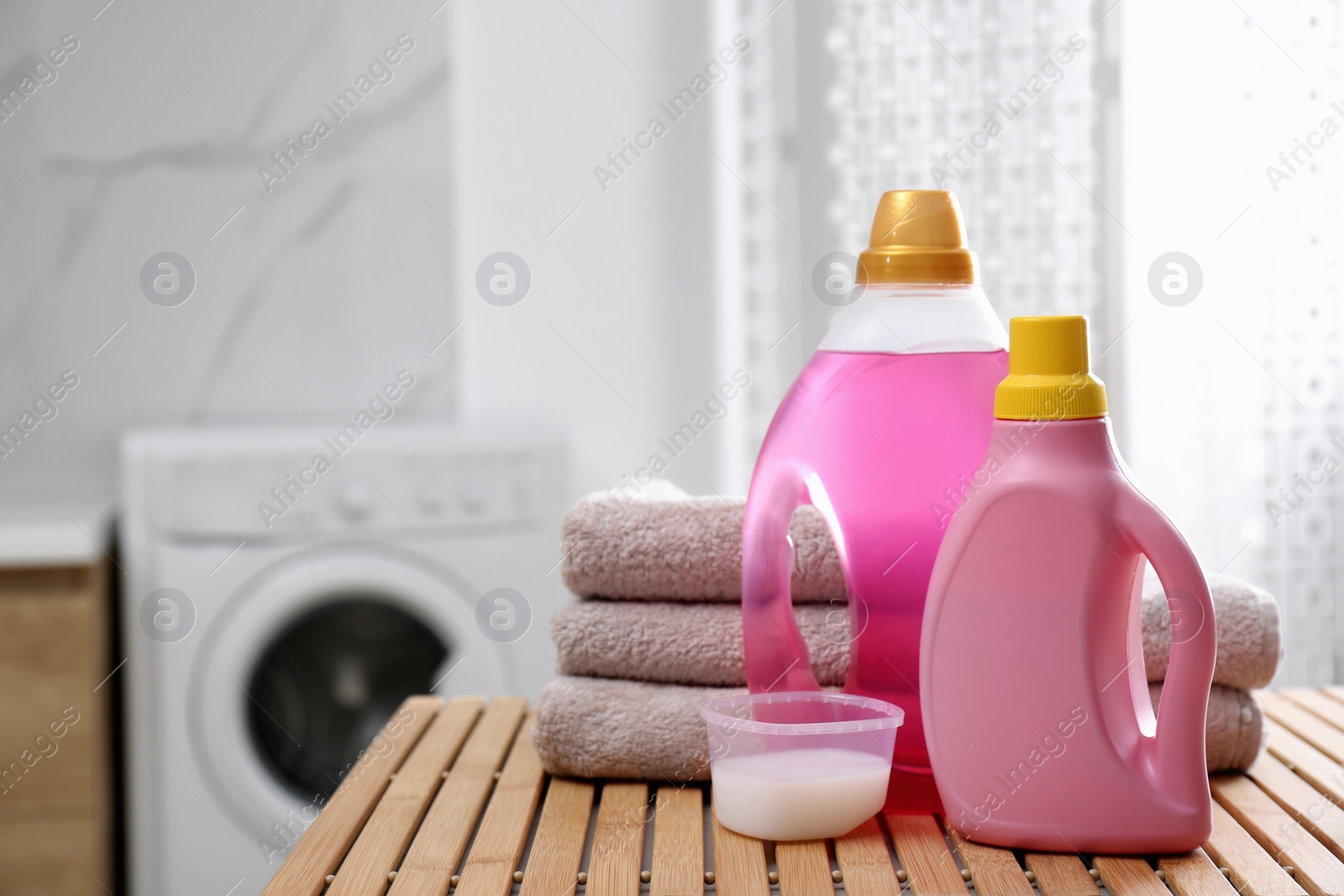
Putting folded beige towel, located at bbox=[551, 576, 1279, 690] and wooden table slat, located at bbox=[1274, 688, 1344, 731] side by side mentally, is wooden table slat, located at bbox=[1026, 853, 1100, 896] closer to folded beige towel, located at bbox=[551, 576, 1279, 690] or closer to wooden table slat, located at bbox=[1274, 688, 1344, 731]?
folded beige towel, located at bbox=[551, 576, 1279, 690]

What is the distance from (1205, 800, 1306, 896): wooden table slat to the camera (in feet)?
1.32

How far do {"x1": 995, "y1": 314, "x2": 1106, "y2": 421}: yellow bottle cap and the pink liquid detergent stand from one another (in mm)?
49

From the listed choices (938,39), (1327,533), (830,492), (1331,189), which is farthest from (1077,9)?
(830,492)

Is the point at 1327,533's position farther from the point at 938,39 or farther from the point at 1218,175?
the point at 938,39

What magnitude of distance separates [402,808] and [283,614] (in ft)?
3.32

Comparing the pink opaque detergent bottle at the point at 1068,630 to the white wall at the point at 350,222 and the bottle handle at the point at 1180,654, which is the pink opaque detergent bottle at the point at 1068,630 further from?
the white wall at the point at 350,222

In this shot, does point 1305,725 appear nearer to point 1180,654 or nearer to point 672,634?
point 1180,654

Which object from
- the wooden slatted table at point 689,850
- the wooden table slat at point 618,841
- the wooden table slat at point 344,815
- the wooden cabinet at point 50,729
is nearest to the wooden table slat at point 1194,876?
the wooden slatted table at point 689,850

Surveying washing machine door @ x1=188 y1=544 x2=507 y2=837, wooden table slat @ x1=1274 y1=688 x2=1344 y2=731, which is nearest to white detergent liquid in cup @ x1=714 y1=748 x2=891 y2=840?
wooden table slat @ x1=1274 y1=688 x2=1344 y2=731

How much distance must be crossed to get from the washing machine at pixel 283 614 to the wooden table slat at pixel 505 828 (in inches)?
35.5

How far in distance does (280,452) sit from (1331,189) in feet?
5.00

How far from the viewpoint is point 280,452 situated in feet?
4.81

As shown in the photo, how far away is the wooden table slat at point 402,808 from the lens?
431 millimetres

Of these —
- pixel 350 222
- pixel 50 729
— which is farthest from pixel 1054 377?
pixel 350 222
